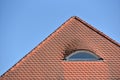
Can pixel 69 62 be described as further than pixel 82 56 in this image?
No

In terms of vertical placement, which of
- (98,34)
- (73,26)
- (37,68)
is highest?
(73,26)

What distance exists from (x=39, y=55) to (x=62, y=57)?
1316 millimetres

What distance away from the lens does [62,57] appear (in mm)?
14844

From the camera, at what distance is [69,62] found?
1473cm

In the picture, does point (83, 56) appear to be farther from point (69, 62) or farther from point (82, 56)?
point (69, 62)

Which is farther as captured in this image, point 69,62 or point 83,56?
point 83,56

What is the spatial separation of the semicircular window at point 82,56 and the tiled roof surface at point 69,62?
0.23 m

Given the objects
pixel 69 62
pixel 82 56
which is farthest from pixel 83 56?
pixel 69 62

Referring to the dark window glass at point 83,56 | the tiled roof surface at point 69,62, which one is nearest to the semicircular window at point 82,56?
the dark window glass at point 83,56

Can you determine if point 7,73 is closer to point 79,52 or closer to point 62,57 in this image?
point 62,57

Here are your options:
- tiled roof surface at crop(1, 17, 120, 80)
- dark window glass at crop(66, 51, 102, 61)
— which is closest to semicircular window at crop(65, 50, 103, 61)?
dark window glass at crop(66, 51, 102, 61)

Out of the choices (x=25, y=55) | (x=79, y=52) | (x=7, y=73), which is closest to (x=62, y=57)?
(x=79, y=52)

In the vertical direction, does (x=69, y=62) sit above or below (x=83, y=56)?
below

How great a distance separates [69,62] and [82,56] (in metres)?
0.85
